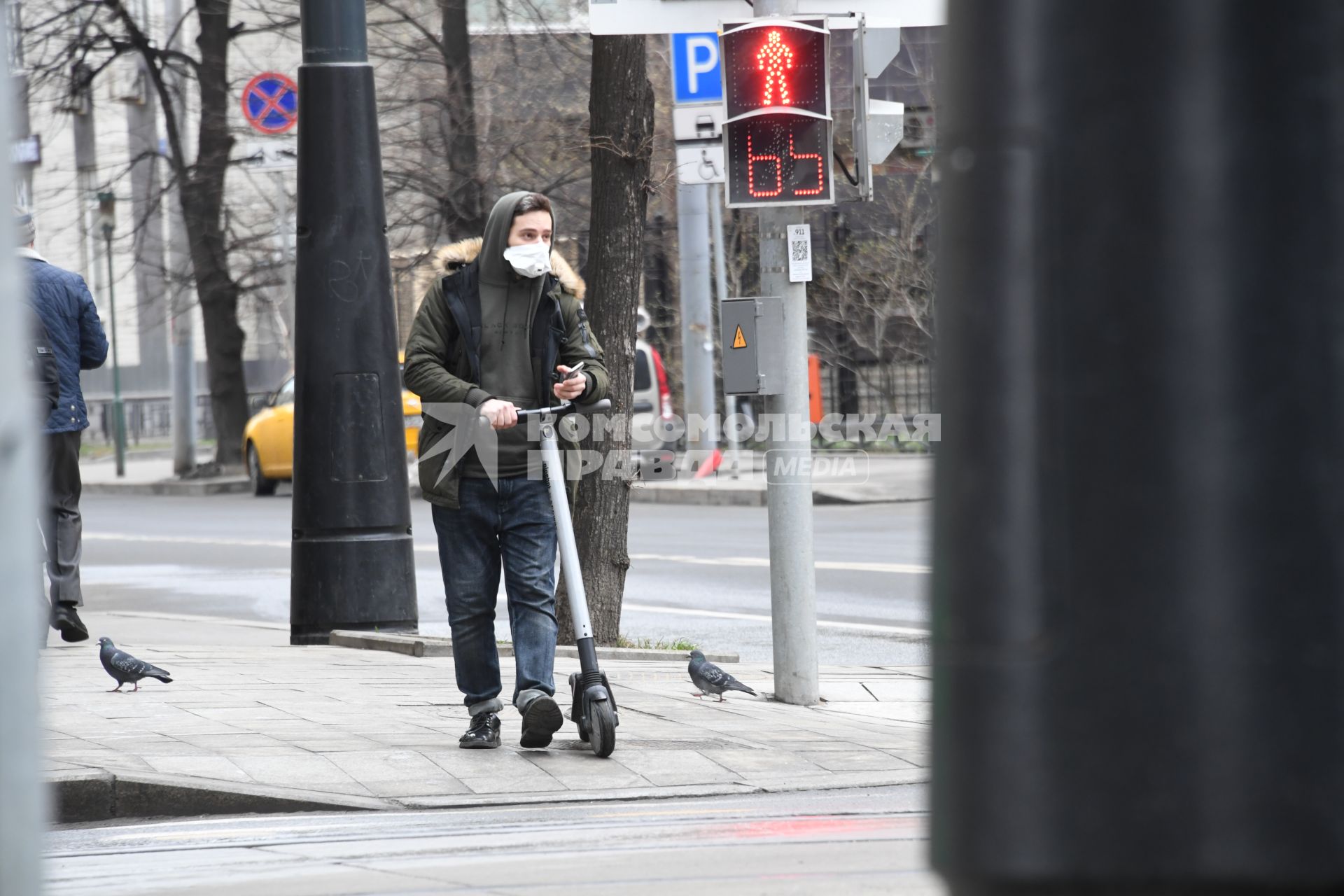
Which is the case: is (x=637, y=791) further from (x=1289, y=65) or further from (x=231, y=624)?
(x=231, y=624)

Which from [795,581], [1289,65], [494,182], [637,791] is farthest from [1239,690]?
[494,182]

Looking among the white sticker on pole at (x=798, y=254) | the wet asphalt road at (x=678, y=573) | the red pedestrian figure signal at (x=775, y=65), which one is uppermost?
the red pedestrian figure signal at (x=775, y=65)

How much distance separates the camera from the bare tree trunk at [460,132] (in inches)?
860

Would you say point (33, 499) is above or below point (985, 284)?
below

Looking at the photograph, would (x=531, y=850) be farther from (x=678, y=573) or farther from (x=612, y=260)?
(x=678, y=573)

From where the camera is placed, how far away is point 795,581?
7805 millimetres

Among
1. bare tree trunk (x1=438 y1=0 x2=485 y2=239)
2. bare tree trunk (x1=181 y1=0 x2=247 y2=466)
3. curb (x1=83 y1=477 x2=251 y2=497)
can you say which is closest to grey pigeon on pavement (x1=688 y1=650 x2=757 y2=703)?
bare tree trunk (x1=438 y1=0 x2=485 y2=239)

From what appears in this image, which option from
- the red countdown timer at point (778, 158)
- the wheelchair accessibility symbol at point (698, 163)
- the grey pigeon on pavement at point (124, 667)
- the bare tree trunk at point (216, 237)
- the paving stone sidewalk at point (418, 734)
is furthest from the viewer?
the bare tree trunk at point (216, 237)

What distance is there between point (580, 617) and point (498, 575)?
346mm

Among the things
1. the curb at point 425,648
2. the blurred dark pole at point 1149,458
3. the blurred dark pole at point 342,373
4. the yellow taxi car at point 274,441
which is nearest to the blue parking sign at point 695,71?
the blurred dark pole at point 342,373

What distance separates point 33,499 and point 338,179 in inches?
311

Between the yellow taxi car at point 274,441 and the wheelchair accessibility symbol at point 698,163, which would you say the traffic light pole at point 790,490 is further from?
the yellow taxi car at point 274,441

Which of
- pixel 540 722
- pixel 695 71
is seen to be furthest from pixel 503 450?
pixel 695 71

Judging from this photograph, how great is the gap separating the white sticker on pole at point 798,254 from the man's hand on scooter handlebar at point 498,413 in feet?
7.45
